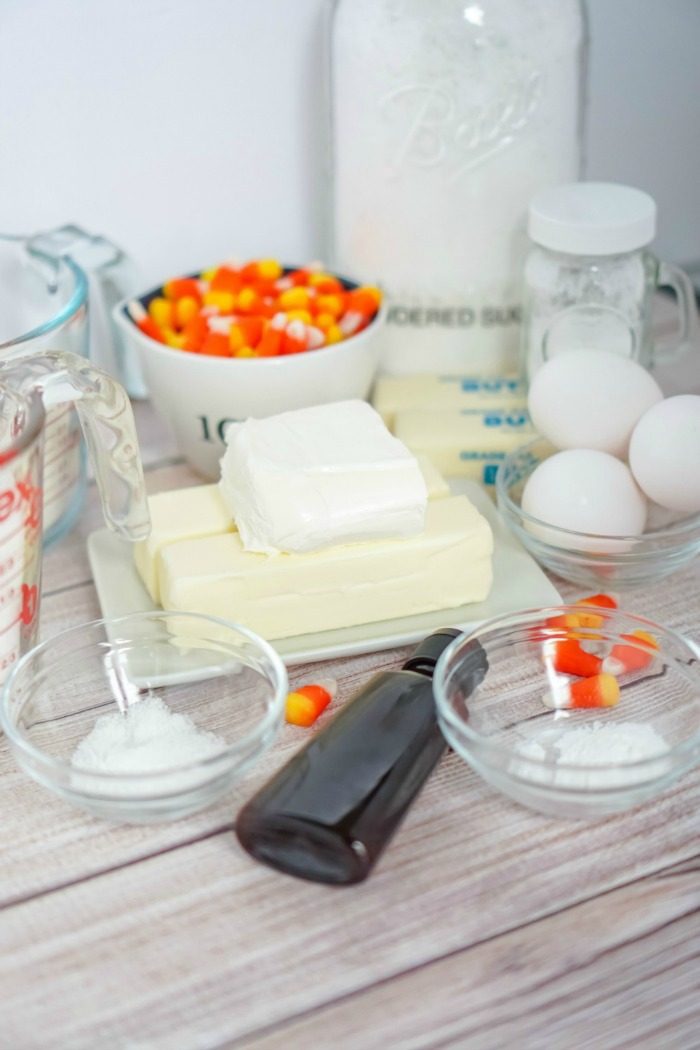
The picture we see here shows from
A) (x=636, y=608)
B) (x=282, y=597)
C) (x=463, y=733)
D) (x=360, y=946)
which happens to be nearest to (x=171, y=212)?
(x=282, y=597)

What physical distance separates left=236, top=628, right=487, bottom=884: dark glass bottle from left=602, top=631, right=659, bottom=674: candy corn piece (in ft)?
0.56

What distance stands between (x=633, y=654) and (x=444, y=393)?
0.45m

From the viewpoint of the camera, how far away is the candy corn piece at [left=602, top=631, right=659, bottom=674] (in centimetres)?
95

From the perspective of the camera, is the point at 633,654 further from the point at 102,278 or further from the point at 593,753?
the point at 102,278

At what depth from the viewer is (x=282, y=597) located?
3.28ft

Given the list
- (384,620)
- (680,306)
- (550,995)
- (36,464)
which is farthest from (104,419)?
(680,306)

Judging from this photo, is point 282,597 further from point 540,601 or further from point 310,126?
point 310,126

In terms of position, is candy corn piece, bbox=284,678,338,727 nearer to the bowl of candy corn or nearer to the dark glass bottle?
the dark glass bottle

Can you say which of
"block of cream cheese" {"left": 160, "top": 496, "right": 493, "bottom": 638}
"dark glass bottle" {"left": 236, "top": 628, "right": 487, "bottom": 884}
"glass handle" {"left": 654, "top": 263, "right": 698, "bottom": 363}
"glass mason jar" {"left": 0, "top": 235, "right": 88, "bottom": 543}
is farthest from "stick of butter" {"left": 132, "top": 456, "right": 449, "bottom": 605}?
"glass handle" {"left": 654, "top": 263, "right": 698, "bottom": 363}

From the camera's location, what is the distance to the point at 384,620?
1032 mm

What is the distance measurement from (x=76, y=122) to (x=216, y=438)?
1.25 ft

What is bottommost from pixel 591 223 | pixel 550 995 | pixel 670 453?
pixel 550 995

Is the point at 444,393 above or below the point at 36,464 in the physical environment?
below

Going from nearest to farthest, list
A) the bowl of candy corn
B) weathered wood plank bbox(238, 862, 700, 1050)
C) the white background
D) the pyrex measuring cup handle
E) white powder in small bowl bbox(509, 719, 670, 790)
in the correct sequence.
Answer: weathered wood plank bbox(238, 862, 700, 1050) < white powder in small bowl bbox(509, 719, 670, 790) < the pyrex measuring cup handle < the bowl of candy corn < the white background
